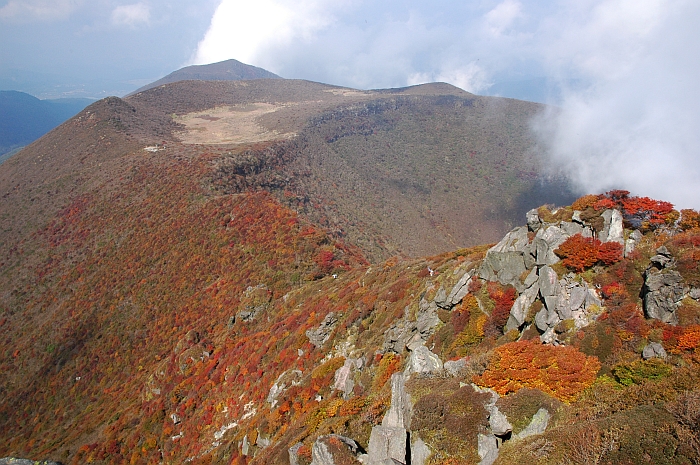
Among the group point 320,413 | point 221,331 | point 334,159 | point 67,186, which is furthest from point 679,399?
point 334,159

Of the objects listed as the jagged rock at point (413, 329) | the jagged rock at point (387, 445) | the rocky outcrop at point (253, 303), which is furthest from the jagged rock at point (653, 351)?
the rocky outcrop at point (253, 303)

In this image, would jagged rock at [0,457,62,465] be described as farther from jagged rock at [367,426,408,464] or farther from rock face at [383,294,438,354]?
jagged rock at [367,426,408,464]

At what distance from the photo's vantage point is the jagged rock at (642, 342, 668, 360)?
1083cm

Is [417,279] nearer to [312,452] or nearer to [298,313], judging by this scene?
[298,313]

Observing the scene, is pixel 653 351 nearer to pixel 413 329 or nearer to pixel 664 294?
pixel 664 294

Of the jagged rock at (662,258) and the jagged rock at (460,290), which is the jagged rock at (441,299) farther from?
the jagged rock at (662,258)

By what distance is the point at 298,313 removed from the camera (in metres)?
33.1

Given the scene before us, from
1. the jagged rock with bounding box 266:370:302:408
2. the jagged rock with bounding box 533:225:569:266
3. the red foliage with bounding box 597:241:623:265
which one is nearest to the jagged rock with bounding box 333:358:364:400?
the jagged rock with bounding box 266:370:302:408

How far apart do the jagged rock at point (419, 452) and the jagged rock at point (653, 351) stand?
24.5 feet

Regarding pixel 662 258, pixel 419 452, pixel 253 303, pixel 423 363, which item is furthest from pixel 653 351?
pixel 253 303

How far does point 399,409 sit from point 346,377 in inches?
323

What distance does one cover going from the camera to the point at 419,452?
35.7 feet

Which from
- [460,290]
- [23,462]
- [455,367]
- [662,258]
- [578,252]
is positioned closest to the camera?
[662,258]

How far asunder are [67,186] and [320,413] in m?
85.5
